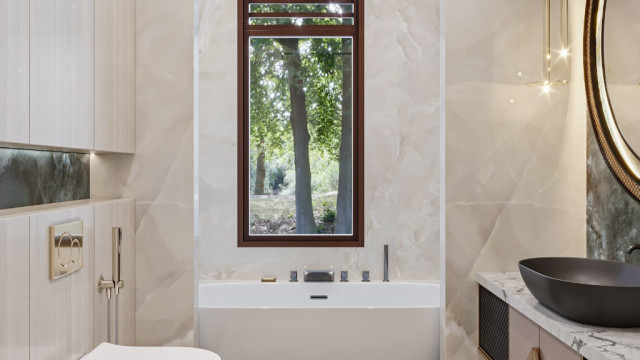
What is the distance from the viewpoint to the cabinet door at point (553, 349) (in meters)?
1.63

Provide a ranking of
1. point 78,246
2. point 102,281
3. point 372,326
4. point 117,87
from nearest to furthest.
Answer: point 78,246 < point 102,281 < point 117,87 < point 372,326

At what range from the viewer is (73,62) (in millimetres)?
1854

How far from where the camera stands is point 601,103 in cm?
226

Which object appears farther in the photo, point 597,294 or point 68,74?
point 68,74

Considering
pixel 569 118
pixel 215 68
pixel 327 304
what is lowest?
pixel 327 304

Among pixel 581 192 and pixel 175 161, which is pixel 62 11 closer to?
pixel 175 161

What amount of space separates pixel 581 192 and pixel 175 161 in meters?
2.01

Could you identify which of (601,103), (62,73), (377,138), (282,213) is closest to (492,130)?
(601,103)

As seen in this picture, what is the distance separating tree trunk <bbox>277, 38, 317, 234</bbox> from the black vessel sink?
2125mm

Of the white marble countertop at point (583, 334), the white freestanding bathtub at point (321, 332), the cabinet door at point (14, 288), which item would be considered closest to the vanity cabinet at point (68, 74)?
the cabinet door at point (14, 288)

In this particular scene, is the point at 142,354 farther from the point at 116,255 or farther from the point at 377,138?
the point at 377,138

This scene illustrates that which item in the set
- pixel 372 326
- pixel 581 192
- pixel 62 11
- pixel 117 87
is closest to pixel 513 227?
pixel 581 192

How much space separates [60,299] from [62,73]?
78 cm

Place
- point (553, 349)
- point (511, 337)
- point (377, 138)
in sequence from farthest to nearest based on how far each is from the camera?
1. point (377, 138)
2. point (511, 337)
3. point (553, 349)
